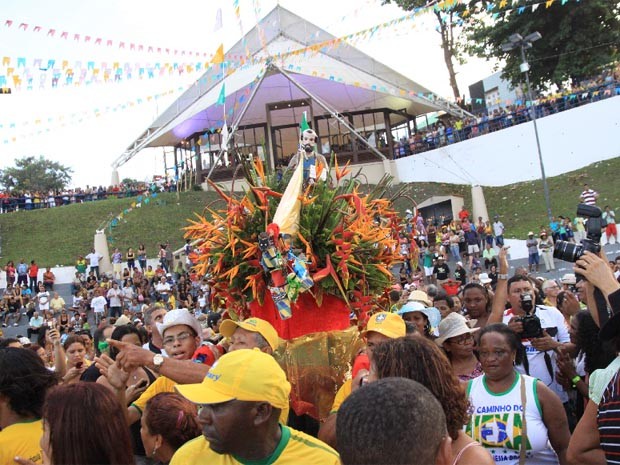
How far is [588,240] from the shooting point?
3.37m

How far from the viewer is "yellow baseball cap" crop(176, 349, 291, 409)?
101 inches

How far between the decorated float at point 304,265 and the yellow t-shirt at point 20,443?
4.79 feet

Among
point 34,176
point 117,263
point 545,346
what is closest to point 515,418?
point 545,346

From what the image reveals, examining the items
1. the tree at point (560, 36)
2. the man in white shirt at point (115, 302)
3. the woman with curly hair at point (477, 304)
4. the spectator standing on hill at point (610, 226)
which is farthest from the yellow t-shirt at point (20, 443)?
the tree at point (560, 36)

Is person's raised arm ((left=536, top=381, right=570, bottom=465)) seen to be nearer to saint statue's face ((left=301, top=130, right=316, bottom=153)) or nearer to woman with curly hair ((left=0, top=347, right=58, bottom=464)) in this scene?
saint statue's face ((left=301, top=130, right=316, bottom=153))

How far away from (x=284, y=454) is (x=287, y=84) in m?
31.2

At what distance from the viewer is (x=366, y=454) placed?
184cm

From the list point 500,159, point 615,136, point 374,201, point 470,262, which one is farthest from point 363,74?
point 374,201

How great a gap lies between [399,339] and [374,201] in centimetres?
221

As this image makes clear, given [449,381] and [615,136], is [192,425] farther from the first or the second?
[615,136]

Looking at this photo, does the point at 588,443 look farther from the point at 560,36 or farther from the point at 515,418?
the point at 560,36

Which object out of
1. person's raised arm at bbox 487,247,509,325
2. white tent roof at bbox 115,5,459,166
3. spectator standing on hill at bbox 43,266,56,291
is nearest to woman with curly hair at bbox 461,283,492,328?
person's raised arm at bbox 487,247,509,325

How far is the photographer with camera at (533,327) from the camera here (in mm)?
4457

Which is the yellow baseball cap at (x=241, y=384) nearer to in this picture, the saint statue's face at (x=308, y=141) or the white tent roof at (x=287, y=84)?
the saint statue's face at (x=308, y=141)
